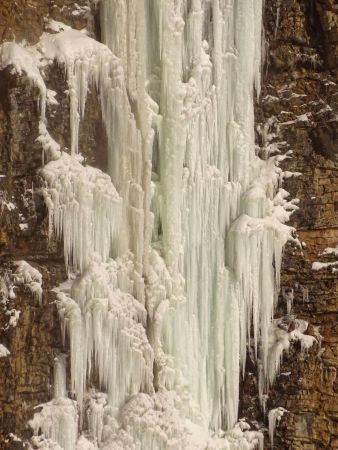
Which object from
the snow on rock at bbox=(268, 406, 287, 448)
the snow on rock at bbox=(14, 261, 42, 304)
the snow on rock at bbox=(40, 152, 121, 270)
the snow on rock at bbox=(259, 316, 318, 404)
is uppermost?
the snow on rock at bbox=(40, 152, 121, 270)

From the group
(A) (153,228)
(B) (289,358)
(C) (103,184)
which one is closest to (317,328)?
(B) (289,358)

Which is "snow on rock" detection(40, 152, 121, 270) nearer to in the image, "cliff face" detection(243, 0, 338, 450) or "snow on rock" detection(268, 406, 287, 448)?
"cliff face" detection(243, 0, 338, 450)

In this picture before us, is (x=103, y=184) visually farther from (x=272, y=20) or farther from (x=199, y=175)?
(x=272, y=20)

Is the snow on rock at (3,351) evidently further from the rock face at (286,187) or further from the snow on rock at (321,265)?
the snow on rock at (321,265)

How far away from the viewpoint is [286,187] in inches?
349

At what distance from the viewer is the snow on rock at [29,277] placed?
7.90 metres

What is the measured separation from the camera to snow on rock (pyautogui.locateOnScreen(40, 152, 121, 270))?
7859 mm

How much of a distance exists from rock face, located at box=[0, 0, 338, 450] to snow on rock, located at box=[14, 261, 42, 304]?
57 mm

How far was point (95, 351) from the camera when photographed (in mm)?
7953

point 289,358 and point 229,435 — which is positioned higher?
point 289,358

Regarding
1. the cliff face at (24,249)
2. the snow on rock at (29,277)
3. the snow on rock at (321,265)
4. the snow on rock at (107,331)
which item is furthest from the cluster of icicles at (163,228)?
the snow on rock at (321,265)

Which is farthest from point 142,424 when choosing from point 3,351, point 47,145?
point 47,145

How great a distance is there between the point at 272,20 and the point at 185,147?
67.9 inches

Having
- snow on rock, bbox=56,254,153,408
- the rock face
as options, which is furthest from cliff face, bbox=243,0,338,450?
snow on rock, bbox=56,254,153,408
